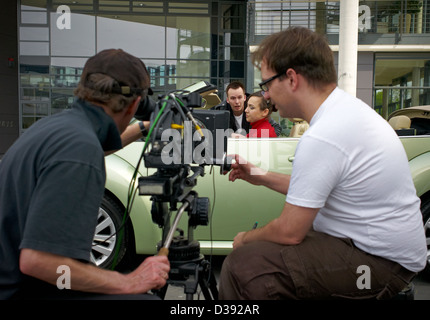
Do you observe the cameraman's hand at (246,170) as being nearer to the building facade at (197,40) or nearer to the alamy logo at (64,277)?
the alamy logo at (64,277)

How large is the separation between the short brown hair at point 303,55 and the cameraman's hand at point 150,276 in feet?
3.02

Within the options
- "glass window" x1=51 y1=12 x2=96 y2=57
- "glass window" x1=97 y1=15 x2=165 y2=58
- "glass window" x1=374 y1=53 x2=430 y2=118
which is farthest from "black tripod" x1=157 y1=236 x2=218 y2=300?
"glass window" x1=51 y1=12 x2=96 y2=57

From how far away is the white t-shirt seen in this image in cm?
164

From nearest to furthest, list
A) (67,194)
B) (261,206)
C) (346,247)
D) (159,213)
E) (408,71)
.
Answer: (67,194) → (346,247) → (159,213) → (261,206) → (408,71)

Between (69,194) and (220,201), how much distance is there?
2307 mm

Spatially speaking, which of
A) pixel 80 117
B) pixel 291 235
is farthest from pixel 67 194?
pixel 291 235

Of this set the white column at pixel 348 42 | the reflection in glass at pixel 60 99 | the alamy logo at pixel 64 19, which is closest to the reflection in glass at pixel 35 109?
the reflection in glass at pixel 60 99

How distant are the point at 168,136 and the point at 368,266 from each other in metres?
0.91

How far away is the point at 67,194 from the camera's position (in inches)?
55.9

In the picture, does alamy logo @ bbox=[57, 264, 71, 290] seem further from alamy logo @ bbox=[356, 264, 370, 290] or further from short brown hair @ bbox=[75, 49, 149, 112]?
alamy logo @ bbox=[356, 264, 370, 290]

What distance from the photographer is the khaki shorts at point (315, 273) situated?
166 cm

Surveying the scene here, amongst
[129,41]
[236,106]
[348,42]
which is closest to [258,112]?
[236,106]

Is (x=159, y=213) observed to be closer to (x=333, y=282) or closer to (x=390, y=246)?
(x=333, y=282)

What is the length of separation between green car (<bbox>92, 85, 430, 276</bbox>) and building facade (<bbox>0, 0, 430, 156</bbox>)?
1323 centimetres
